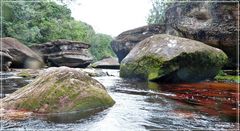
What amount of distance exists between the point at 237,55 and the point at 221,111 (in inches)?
509

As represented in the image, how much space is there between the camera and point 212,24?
18.6 m

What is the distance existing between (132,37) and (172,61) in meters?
14.0

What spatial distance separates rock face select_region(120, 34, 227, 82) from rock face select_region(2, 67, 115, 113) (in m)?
6.96

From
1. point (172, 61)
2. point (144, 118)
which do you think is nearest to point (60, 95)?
point (144, 118)

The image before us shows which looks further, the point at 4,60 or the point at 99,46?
the point at 99,46

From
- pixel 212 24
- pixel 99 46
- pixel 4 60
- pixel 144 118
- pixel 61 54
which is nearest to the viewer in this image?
pixel 144 118

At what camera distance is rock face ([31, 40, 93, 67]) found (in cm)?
2711

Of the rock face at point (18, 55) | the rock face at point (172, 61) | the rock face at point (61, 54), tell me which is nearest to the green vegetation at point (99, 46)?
the rock face at point (61, 54)

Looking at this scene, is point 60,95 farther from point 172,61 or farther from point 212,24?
point 212,24

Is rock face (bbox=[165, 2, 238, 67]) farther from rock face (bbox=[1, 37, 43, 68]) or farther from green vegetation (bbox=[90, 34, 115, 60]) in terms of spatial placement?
green vegetation (bbox=[90, 34, 115, 60])

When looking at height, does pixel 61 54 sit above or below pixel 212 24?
below

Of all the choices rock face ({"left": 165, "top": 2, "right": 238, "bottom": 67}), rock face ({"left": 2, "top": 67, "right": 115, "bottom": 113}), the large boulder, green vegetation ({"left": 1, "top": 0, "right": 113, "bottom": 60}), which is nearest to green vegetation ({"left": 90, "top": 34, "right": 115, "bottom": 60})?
green vegetation ({"left": 1, "top": 0, "right": 113, "bottom": 60})

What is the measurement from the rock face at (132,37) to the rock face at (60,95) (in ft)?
60.2

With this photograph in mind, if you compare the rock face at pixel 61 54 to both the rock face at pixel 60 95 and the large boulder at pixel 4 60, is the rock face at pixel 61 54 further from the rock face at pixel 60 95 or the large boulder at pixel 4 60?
the rock face at pixel 60 95
